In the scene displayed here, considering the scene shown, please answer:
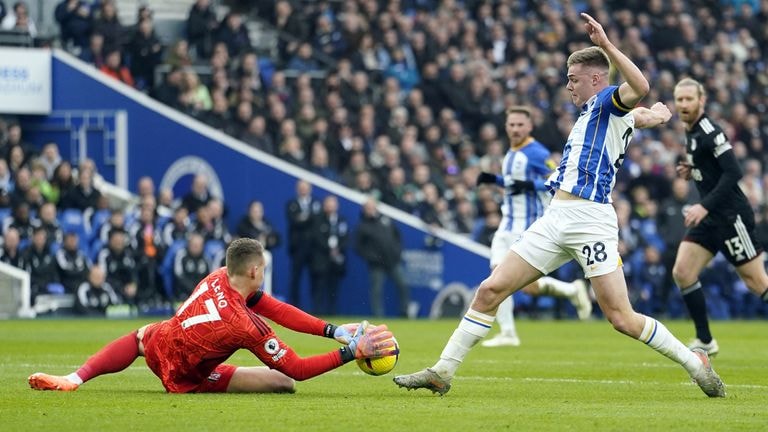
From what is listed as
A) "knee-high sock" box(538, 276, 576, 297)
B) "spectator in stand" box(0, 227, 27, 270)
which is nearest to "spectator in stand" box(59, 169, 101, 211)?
"spectator in stand" box(0, 227, 27, 270)

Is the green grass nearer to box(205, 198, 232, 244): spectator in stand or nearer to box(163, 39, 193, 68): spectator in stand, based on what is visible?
box(205, 198, 232, 244): spectator in stand

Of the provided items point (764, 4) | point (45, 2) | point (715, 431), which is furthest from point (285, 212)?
point (715, 431)

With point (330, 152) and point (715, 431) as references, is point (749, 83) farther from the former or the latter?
point (715, 431)

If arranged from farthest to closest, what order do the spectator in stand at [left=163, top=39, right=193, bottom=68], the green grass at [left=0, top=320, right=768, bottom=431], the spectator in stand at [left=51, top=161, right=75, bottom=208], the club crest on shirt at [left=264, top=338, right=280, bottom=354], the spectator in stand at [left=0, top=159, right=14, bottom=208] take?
1. the spectator in stand at [left=163, top=39, right=193, bottom=68]
2. the spectator in stand at [left=51, top=161, right=75, bottom=208]
3. the spectator in stand at [left=0, top=159, right=14, bottom=208]
4. the club crest on shirt at [left=264, top=338, right=280, bottom=354]
5. the green grass at [left=0, top=320, right=768, bottom=431]

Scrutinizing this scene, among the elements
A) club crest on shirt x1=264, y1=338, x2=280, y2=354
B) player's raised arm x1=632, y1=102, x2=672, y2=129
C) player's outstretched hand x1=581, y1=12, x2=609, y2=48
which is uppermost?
player's outstretched hand x1=581, y1=12, x2=609, y2=48

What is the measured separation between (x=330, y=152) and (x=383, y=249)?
2.65m

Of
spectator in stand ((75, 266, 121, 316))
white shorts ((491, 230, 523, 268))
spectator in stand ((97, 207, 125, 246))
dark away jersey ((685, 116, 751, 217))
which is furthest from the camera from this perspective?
spectator in stand ((97, 207, 125, 246))

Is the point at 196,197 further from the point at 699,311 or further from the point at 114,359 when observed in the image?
the point at 114,359

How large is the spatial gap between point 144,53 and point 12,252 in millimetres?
5350

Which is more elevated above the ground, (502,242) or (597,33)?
(597,33)

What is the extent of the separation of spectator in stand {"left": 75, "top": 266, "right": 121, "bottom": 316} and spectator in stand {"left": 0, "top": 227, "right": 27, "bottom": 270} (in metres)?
1.05

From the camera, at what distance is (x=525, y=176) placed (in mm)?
16469

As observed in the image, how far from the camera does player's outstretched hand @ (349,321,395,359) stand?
31.7 feet

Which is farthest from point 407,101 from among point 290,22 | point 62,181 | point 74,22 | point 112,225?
point 62,181
